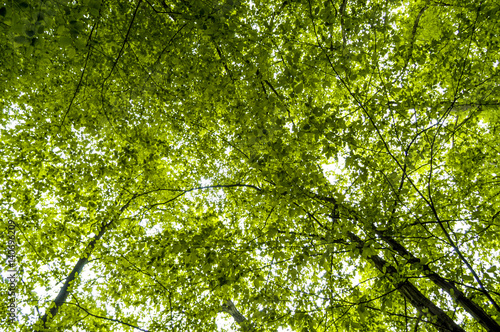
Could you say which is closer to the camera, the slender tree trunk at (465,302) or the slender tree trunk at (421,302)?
the slender tree trunk at (465,302)

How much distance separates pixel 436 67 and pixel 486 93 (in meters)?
1.52

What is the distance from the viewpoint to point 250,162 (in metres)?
2.81

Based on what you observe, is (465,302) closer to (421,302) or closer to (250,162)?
(421,302)

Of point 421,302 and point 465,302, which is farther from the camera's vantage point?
point 421,302

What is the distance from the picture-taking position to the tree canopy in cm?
298

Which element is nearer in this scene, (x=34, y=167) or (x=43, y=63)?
(x=43, y=63)

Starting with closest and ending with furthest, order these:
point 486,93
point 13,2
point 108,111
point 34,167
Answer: point 13,2 → point 486,93 → point 108,111 → point 34,167

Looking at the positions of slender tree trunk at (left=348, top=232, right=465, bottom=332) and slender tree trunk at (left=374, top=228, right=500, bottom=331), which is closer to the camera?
slender tree trunk at (left=374, top=228, right=500, bottom=331)

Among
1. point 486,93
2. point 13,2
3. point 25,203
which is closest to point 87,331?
point 25,203

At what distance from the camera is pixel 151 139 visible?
17.0 ft

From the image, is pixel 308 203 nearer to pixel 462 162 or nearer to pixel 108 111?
pixel 108 111

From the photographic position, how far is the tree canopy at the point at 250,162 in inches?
117

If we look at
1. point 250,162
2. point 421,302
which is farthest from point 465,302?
point 250,162

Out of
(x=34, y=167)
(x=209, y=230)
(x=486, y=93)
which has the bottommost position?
(x=209, y=230)
